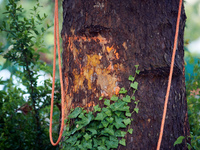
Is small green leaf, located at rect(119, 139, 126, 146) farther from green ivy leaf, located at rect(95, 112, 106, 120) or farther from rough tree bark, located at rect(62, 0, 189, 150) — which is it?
green ivy leaf, located at rect(95, 112, 106, 120)

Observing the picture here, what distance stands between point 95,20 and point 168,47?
0.53 meters

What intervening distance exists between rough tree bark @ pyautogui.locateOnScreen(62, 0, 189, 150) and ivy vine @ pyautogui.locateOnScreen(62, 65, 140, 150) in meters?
0.04

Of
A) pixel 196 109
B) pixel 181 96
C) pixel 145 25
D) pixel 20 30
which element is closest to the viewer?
pixel 145 25

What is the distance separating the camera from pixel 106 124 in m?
1.34

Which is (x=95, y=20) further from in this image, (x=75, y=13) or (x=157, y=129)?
(x=157, y=129)

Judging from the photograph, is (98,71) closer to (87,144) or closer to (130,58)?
(130,58)

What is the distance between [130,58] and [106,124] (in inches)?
17.8

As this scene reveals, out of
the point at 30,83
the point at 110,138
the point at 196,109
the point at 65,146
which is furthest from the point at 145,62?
the point at 30,83

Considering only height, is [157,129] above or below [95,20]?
below

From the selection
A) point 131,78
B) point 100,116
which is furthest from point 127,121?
point 131,78

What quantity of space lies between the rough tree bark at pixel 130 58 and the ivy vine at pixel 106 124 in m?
0.04

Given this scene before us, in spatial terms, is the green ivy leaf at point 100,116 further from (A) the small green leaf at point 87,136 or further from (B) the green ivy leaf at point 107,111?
(A) the small green leaf at point 87,136

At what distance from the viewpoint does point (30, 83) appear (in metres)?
2.50

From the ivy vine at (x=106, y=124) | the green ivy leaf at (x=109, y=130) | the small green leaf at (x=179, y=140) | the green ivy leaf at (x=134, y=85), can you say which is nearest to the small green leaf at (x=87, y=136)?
the ivy vine at (x=106, y=124)
